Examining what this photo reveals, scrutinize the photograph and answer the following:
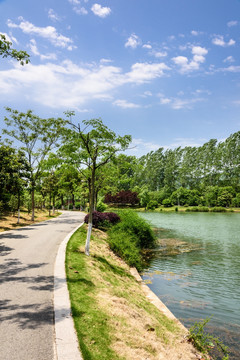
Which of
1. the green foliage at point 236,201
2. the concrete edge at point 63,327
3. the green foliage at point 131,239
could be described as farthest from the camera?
the green foliage at point 236,201

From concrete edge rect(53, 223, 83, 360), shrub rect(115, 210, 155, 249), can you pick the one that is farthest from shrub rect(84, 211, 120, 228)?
concrete edge rect(53, 223, 83, 360)

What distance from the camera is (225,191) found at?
2995 inches

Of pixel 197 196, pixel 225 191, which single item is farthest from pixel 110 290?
pixel 197 196

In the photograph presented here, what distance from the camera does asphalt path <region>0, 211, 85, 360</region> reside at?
4.18 m

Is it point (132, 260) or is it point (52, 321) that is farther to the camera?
point (132, 260)

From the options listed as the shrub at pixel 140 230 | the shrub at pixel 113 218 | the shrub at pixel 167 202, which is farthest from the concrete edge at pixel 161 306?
the shrub at pixel 167 202

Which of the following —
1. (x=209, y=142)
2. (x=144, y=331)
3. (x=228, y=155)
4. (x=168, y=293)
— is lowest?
(x=168, y=293)

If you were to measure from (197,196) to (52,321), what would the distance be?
3336 inches

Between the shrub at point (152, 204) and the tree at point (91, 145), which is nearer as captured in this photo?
the tree at point (91, 145)

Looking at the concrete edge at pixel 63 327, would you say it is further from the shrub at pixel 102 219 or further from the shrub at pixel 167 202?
the shrub at pixel 167 202

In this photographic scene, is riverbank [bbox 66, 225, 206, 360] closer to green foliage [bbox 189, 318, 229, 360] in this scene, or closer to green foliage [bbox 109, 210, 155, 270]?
green foliage [bbox 189, 318, 229, 360]

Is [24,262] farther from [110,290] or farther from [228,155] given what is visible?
[228,155]

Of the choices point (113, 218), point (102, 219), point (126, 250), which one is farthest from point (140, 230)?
point (126, 250)

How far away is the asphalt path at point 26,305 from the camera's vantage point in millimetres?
4184
